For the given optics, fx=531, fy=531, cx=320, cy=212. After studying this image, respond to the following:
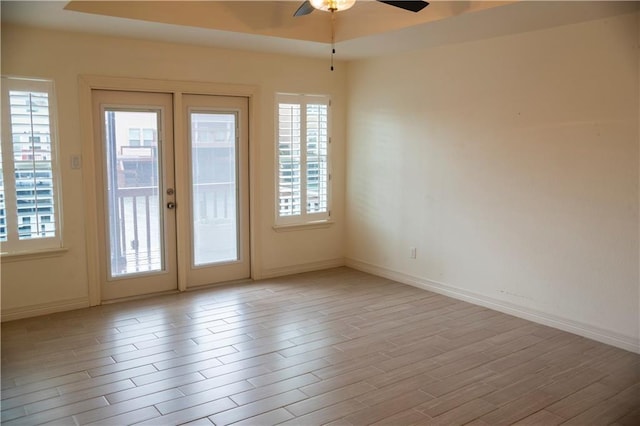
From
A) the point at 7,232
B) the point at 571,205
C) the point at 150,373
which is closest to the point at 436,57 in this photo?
the point at 571,205

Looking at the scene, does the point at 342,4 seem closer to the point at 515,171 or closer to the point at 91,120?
the point at 515,171

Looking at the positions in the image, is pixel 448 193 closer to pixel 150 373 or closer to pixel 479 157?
pixel 479 157

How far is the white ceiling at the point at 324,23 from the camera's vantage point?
386cm

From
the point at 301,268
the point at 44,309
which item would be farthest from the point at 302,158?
the point at 44,309

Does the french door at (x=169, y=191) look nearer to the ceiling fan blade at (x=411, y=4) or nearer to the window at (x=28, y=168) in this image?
the window at (x=28, y=168)

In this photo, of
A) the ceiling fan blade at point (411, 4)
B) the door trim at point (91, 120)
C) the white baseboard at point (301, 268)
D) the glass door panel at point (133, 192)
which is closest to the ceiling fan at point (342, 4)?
the ceiling fan blade at point (411, 4)

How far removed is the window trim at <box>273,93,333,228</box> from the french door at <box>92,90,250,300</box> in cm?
37

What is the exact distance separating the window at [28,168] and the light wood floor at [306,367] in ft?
2.52

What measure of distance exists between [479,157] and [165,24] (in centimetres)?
305

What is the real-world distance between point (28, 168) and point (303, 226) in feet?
9.70

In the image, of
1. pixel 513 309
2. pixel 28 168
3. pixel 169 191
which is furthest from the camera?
pixel 169 191

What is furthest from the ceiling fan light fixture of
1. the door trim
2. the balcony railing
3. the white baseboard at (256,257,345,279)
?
the white baseboard at (256,257,345,279)

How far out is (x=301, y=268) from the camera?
6410mm

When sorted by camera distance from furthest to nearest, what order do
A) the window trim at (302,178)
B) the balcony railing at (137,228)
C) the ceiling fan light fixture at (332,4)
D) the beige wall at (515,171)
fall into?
the window trim at (302,178) < the balcony railing at (137,228) < the beige wall at (515,171) < the ceiling fan light fixture at (332,4)
